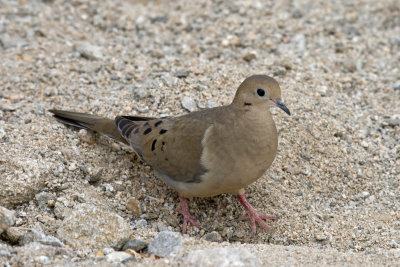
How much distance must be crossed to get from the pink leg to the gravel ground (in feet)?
0.26

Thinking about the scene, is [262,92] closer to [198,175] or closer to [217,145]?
[217,145]

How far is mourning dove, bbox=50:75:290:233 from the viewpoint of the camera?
434 cm

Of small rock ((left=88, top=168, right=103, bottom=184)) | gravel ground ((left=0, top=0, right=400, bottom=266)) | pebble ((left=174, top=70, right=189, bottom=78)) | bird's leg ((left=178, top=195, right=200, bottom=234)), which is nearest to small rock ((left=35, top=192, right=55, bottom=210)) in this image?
gravel ground ((left=0, top=0, right=400, bottom=266))

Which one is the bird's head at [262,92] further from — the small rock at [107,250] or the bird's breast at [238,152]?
the small rock at [107,250]

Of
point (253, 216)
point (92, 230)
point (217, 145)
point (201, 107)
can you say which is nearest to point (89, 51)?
point (201, 107)

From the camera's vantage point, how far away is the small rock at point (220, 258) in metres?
3.43

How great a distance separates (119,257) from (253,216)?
55.5 inches

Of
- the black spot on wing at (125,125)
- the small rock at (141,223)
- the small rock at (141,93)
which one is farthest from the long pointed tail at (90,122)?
the small rock at (141,223)

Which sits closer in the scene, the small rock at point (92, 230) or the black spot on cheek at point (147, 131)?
the small rock at point (92, 230)

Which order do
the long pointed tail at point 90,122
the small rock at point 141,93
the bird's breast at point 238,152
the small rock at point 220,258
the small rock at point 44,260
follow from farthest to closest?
1. the small rock at point 141,93
2. the long pointed tail at point 90,122
3. the bird's breast at point 238,152
4. the small rock at point 44,260
5. the small rock at point 220,258

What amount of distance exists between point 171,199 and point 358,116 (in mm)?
1984

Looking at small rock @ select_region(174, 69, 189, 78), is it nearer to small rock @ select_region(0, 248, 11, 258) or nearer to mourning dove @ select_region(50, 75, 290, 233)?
mourning dove @ select_region(50, 75, 290, 233)

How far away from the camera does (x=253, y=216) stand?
480 centimetres

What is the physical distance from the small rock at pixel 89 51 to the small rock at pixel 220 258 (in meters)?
3.25
